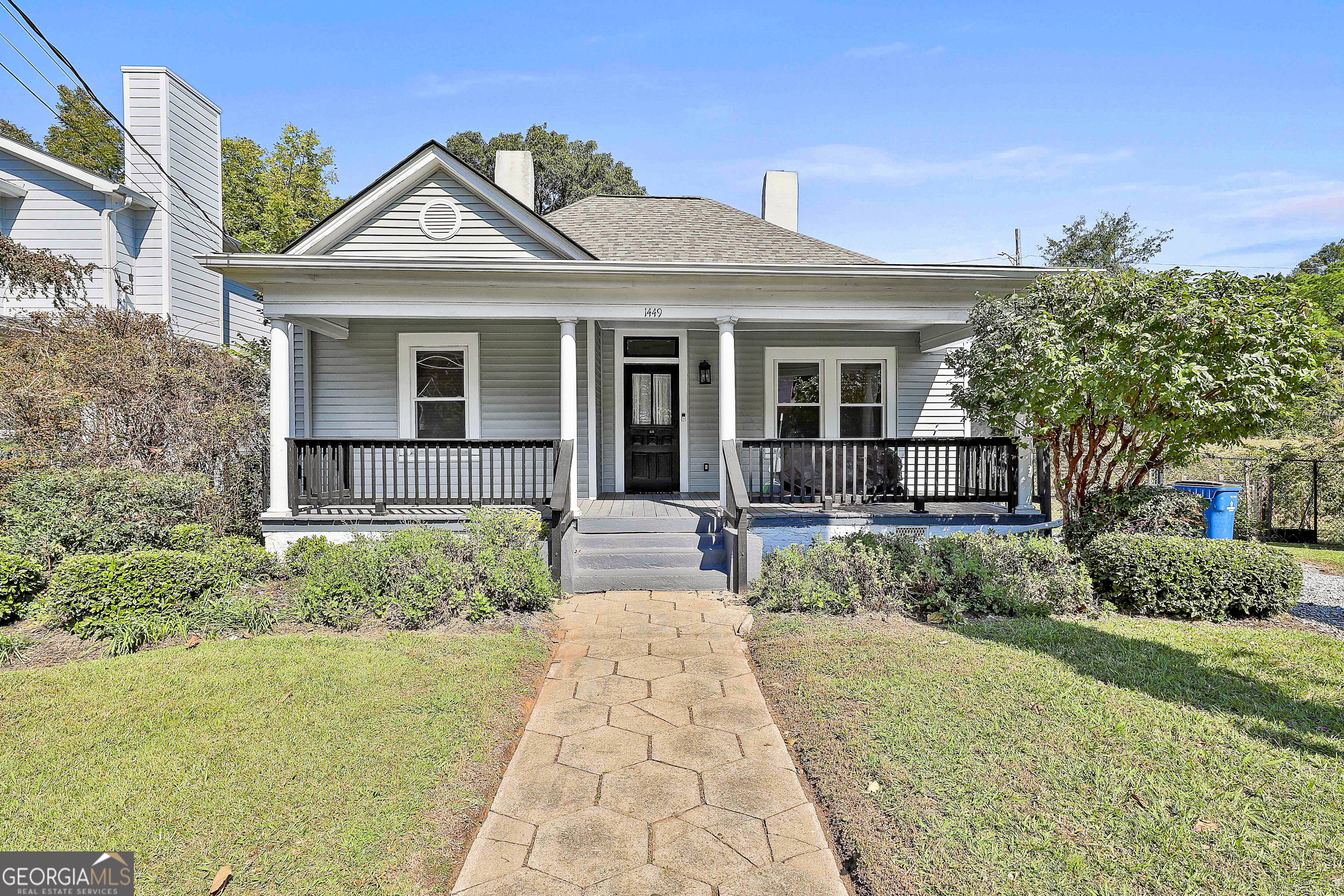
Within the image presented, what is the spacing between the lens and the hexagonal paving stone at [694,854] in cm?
233

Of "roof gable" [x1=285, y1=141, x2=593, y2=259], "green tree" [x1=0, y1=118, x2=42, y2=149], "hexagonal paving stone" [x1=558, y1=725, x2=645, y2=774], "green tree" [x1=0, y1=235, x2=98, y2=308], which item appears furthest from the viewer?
"green tree" [x1=0, y1=118, x2=42, y2=149]

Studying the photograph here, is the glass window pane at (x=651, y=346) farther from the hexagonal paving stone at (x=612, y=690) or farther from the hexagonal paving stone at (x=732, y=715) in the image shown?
the hexagonal paving stone at (x=732, y=715)

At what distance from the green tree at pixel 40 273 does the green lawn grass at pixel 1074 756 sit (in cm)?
1008

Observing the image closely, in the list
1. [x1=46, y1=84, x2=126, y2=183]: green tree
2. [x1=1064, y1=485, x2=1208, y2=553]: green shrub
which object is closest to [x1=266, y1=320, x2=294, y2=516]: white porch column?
[x1=1064, y1=485, x2=1208, y2=553]: green shrub

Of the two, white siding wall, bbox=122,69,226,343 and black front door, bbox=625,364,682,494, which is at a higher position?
white siding wall, bbox=122,69,226,343

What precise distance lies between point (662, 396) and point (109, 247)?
874 cm

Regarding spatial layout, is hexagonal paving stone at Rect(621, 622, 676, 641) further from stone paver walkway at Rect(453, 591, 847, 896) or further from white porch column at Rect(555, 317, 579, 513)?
white porch column at Rect(555, 317, 579, 513)

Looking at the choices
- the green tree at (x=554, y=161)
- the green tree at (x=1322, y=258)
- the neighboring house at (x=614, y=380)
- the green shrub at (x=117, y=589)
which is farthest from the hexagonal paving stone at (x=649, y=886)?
the green tree at (x=1322, y=258)

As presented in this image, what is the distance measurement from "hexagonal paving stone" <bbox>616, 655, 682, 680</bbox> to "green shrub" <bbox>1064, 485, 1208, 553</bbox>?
13.3ft

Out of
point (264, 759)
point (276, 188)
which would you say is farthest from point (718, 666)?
point (276, 188)

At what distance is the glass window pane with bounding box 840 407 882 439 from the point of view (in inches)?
386

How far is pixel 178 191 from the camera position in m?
11.1

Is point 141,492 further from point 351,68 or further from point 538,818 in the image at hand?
point 351,68

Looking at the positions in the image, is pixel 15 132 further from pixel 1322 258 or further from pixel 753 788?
pixel 1322 258
